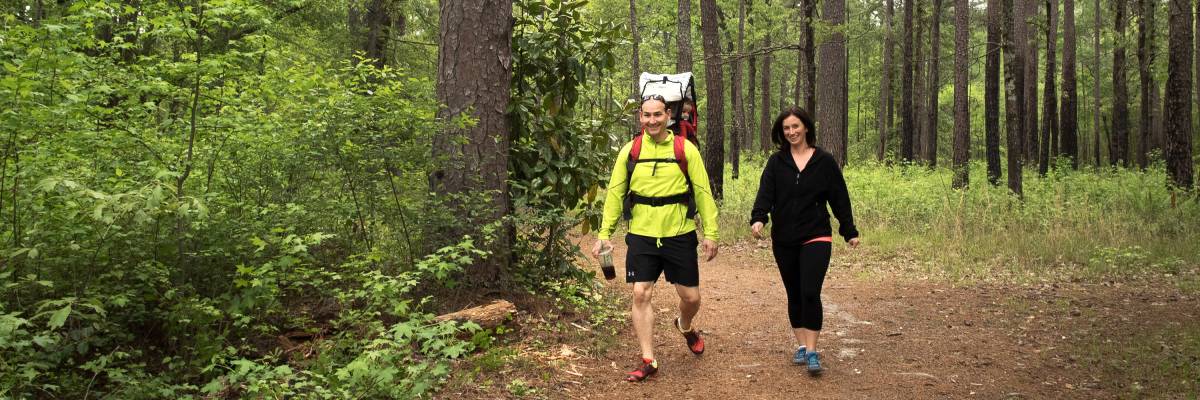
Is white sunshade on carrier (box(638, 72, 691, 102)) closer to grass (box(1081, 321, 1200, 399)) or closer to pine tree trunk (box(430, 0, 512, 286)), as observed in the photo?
pine tree trunk (box(430, 0, 512, 286))

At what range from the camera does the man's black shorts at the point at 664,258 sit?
193 inches

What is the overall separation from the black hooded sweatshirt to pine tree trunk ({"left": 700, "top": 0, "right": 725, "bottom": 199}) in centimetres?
928

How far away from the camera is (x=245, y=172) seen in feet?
17.1

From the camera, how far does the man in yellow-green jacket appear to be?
4848 mm

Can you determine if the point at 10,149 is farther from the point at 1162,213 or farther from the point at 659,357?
the point at 1162,213

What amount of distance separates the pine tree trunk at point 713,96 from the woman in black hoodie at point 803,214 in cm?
923

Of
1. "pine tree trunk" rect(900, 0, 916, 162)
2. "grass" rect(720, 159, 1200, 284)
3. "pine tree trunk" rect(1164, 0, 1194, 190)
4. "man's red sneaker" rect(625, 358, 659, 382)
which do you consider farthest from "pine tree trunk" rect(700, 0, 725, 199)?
"pine tree trunk" rect(900, 0, 916, 162)

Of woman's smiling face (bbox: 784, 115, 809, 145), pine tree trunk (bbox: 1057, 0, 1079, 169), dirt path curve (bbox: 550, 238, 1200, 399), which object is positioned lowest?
dirt path curve (bbox: 550, 238, 1200, 399)

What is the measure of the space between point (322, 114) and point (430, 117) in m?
0.75

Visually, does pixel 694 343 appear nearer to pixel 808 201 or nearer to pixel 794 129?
pixel 808 201

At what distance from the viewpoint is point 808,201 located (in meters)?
5.08

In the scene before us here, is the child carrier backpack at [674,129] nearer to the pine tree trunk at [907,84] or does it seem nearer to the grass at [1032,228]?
the grass at [1032,228]

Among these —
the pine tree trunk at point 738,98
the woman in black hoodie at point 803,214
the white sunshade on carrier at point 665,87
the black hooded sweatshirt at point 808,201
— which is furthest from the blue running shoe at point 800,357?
the pine tree trunk at point 738,98

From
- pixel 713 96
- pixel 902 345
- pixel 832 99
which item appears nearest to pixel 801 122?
pixel 902 345
